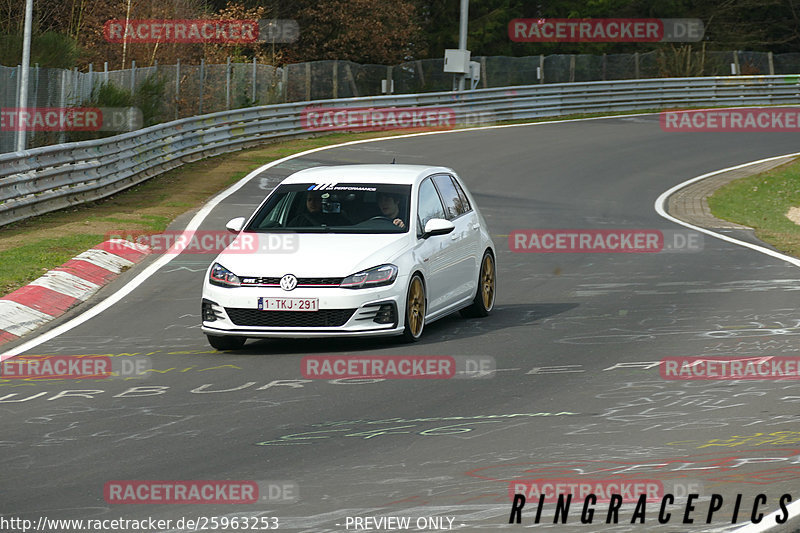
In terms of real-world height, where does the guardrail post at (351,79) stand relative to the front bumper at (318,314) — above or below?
above

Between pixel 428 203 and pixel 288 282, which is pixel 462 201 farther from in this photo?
pixel 288 282

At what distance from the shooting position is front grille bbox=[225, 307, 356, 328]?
37.2 ft

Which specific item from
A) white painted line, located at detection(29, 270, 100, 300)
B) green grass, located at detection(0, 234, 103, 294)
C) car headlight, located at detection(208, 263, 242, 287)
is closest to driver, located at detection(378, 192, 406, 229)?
car headlight, located at detection(208, 263, 242, 287)

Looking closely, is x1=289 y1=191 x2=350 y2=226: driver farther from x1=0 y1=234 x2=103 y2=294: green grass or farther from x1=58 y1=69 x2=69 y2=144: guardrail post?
x1=58 y1=69 x2=69 y2=144: guardrail post

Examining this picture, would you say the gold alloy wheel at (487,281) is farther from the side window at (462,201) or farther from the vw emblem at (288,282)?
the vw emblem at (288,282)

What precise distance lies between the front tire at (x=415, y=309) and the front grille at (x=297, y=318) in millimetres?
602

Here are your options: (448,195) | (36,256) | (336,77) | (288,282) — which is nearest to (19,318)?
(288,282)

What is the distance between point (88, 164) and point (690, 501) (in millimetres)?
18044

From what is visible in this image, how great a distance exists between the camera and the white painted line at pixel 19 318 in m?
12.6

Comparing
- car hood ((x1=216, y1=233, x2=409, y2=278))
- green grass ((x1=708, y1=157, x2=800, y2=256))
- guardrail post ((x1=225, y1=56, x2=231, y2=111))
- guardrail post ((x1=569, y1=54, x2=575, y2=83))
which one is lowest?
green grass ((x1=708, y1=157, x2=800, y2=256))

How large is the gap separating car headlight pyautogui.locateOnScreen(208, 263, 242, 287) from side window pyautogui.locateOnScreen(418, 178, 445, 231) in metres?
1.94

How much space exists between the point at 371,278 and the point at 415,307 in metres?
0.63

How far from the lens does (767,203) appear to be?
27.6m

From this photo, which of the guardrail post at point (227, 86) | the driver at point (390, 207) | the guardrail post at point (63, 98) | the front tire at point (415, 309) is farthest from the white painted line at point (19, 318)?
the guardrail post at point (227, 86)
